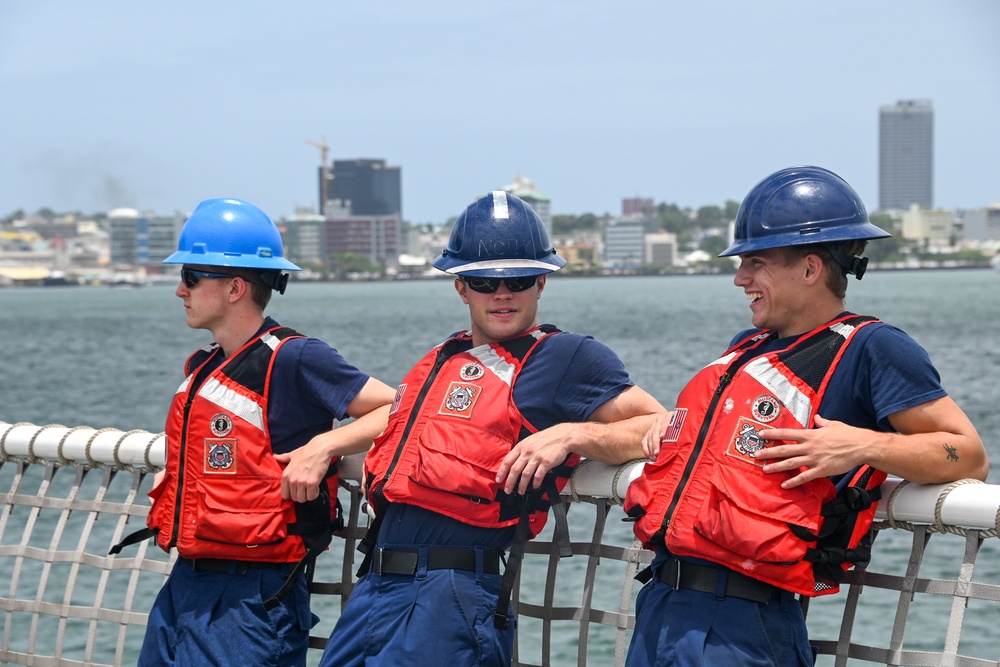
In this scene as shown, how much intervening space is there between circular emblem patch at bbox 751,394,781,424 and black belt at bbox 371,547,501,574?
98cm

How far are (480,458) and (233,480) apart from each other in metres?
0.95

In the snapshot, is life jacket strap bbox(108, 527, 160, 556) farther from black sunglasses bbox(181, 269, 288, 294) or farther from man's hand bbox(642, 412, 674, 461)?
man's hand bbox(642, 412, 674, 461)

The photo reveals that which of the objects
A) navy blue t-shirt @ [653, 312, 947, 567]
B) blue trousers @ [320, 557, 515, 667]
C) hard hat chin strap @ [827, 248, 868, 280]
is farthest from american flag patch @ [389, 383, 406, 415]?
hard hat chin strap @ [827, 248, 868, 280]

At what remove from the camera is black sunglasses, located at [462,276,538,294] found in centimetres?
414

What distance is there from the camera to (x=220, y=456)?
173 inches

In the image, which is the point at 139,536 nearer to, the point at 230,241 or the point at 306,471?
the point at 306,471

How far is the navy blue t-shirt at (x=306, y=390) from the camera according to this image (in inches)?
173

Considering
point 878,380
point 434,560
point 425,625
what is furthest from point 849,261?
point 425,625

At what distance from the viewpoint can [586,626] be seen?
4488 mm

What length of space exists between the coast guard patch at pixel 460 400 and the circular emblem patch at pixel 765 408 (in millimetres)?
911

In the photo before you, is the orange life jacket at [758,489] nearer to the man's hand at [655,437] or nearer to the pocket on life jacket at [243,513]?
the man's hand at [655,437]

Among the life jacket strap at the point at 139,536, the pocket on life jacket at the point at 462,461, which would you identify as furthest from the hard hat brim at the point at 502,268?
the life jacket strap at the point at 139,536

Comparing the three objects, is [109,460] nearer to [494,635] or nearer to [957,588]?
[494,635]

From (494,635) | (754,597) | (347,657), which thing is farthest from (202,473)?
(754,597)
